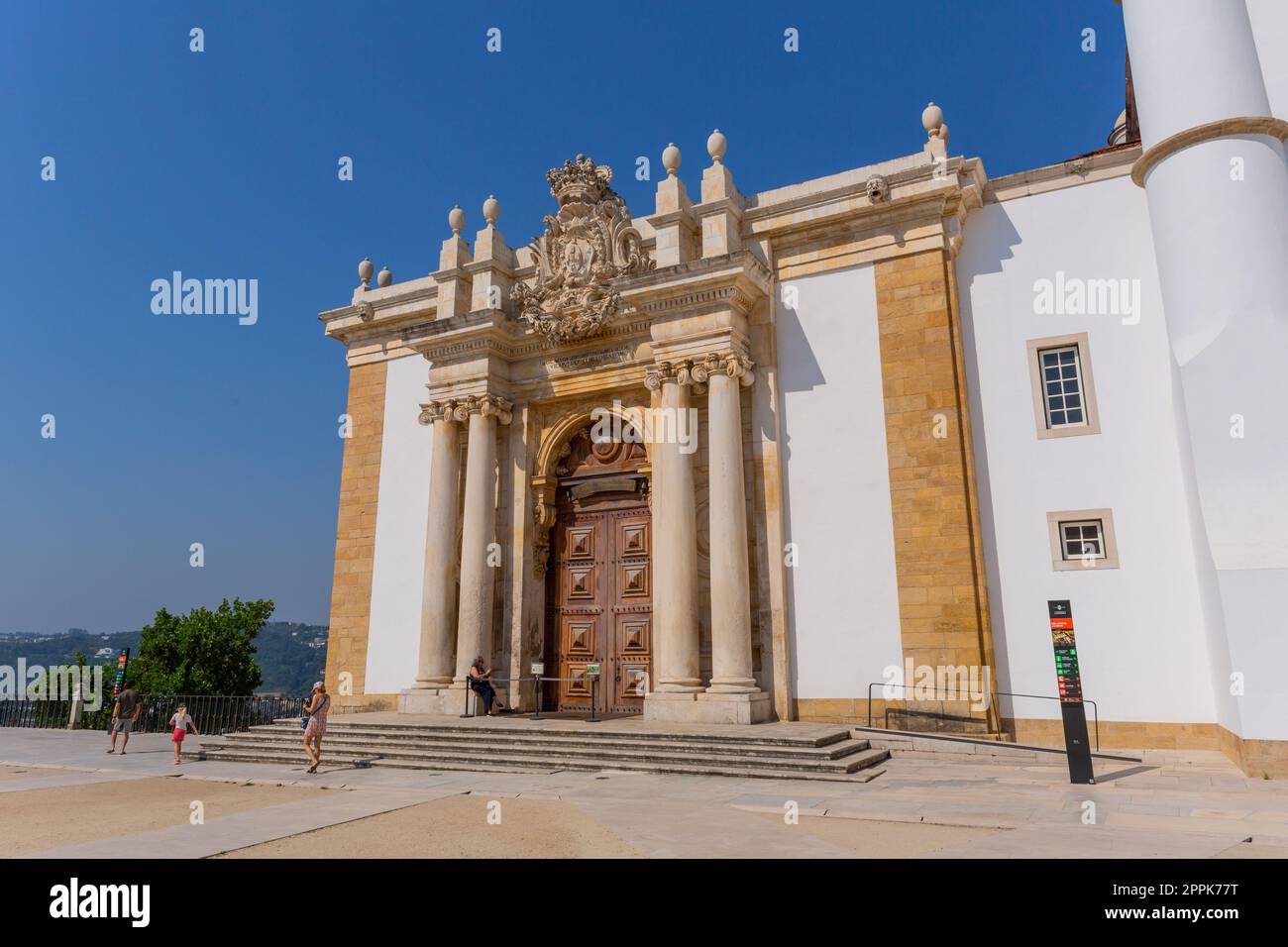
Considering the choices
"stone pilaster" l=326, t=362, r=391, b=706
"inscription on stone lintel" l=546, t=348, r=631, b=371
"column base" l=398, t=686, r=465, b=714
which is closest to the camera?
"column base" l=398, t=686, r=465, b=714

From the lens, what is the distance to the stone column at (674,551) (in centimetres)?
1438

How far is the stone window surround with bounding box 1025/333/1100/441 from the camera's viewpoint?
1354 cm

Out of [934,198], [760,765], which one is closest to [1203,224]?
[934,198]

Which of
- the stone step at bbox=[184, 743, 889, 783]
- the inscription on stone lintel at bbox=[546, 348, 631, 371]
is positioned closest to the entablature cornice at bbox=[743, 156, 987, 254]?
the inscription on stone lintel at bbox=[546, 348, 631, 371]

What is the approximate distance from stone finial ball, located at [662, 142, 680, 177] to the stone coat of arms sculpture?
55.1 inches

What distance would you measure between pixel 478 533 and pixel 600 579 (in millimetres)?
2791

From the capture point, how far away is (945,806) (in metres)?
8.21

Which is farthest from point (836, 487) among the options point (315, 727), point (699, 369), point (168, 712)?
point (168, 712)

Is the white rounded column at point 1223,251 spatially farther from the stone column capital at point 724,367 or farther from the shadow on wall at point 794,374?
the stone column capital at point 724,367

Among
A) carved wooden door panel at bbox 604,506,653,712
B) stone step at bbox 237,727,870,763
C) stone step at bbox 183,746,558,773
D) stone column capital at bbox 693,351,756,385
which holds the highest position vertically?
stone column capital at bbox 693,351,756,385

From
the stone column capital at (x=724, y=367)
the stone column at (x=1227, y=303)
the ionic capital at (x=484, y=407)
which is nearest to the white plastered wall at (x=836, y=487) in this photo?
the stone column capital at (x=724, y=367)

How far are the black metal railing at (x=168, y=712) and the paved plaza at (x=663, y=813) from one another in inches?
291

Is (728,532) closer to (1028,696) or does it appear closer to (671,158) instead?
(1028,696)

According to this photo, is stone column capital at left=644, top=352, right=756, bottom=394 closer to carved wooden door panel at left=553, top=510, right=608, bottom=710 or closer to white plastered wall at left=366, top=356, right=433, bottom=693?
carved wooden door panel at left=553, top=510, right=608, bottom=710
